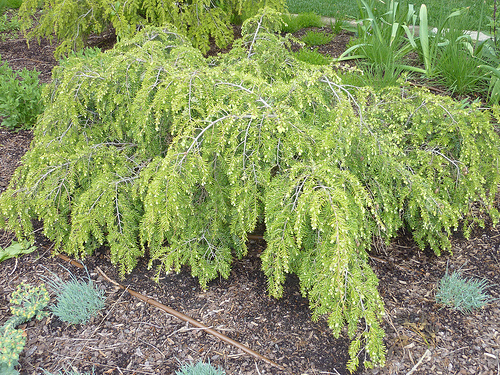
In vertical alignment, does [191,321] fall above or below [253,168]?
below

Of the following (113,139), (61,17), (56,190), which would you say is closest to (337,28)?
(61,17)

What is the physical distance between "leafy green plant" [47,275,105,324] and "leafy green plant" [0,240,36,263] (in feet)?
1.58

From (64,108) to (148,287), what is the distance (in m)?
1.18

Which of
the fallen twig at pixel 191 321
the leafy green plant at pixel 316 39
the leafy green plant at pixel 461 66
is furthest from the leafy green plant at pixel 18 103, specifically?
the leafy green plant at pixel 461 66

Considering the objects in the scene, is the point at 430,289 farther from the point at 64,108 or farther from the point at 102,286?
the point at 64,108

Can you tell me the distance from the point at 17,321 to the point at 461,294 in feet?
8.09

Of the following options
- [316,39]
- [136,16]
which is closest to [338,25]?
[316,39]

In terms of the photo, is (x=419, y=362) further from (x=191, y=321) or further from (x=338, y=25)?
(x=338, y=25)

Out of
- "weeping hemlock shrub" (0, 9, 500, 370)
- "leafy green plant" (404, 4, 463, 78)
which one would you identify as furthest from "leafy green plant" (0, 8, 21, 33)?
"leafy green plant" (404, 4, 463, 78)

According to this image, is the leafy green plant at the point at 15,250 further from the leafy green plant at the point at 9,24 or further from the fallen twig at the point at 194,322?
the leafy green plant at the point at 9,24

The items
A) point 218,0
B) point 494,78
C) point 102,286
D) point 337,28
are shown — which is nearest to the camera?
point 102,286

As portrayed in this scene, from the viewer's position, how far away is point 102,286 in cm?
232

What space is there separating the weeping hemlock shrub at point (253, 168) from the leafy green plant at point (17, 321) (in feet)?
1.03

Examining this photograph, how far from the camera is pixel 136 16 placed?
4.21 m
